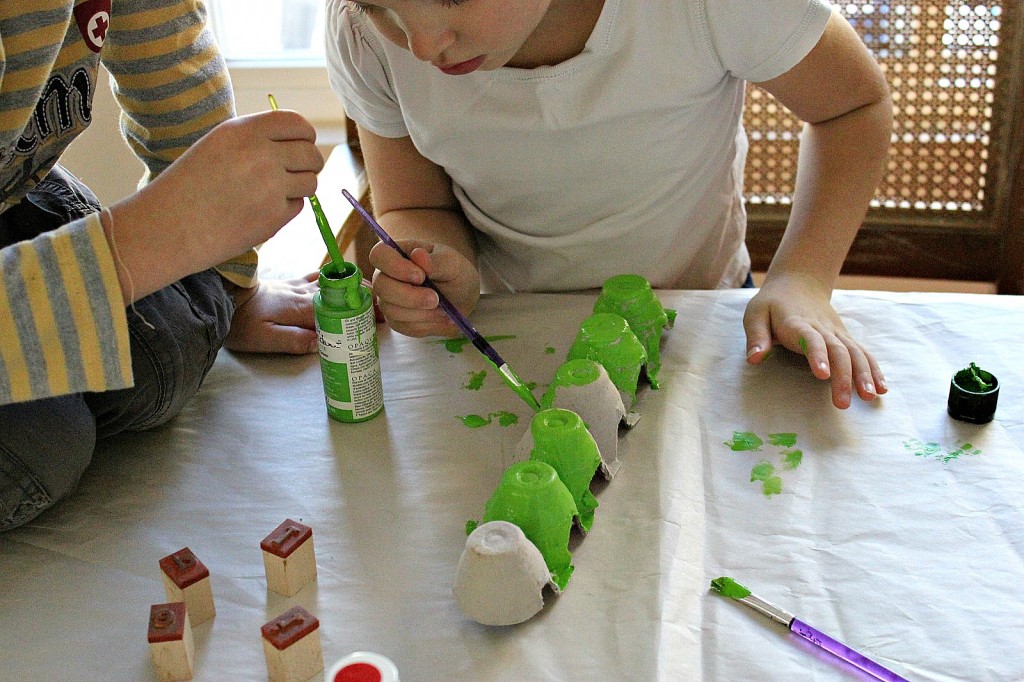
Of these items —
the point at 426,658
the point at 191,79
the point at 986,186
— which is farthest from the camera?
the point at 986,186

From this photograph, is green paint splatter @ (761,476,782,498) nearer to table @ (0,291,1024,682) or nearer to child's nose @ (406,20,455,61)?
table @ (0,291,1024,682)

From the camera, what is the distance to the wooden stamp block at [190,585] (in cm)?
57

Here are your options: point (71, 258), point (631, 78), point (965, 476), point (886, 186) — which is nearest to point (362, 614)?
point (71, 258)

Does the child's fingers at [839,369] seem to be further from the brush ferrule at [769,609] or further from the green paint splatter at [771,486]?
the brush ferrule at [769,609]

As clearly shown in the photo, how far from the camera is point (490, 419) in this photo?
770 mm

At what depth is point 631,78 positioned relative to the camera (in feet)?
2.93

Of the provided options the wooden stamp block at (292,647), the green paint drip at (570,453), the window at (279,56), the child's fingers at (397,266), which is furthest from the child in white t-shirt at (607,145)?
the window at (279,56)

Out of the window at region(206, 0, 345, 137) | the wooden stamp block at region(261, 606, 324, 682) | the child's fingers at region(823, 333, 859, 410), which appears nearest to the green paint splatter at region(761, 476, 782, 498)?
the child's fingers at region(823, 333, 859, 410)

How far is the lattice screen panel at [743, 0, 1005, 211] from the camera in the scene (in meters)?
1.09

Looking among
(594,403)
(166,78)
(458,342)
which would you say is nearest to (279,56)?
(166,78)

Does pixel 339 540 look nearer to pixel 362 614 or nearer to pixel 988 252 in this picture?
pixel 362 614

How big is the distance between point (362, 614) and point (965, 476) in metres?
0.44

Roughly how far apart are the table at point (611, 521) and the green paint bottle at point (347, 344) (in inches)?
0.8

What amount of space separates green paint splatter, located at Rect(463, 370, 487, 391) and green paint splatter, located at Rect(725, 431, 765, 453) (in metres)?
0.22
